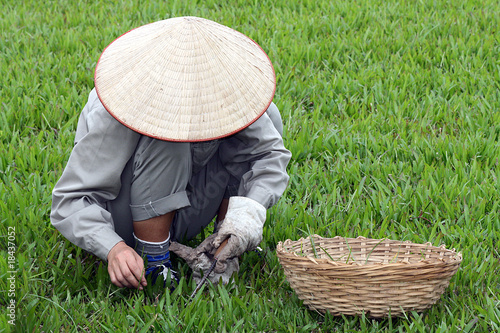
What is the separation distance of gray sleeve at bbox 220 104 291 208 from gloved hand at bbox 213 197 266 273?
55 mm

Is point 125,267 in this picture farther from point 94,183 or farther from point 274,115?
point 274,115

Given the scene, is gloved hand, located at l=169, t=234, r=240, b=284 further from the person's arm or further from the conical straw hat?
the conical straw hat

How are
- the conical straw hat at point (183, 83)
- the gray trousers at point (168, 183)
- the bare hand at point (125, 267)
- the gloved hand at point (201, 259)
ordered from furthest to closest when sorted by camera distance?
the gloved hand at point (201, 259) → the gray trousers at point (168, 183) → the bare hand at point (125, 267) → the conical straw hat at point (183, 83)

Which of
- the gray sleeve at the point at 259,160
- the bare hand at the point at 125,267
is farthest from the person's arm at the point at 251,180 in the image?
the bare hand at the point at 125,267

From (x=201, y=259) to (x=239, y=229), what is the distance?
20 cm

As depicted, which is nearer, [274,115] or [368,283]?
[368,283]

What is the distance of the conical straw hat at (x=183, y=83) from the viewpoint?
1705 millimetres

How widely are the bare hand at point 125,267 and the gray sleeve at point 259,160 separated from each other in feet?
1.37

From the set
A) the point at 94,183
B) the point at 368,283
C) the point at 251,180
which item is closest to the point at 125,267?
the point at 94,183

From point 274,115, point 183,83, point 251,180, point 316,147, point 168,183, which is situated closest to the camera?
point 183,83

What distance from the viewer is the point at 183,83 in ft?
5.65

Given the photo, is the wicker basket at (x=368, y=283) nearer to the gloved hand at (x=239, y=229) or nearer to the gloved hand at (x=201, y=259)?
the gloved hand at (x=239, y=229)

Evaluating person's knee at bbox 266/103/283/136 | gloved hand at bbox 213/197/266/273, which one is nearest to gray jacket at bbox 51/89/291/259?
gloved hand at bbox 213/197/266/273

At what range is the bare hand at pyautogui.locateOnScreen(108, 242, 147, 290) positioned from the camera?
1820 mm
